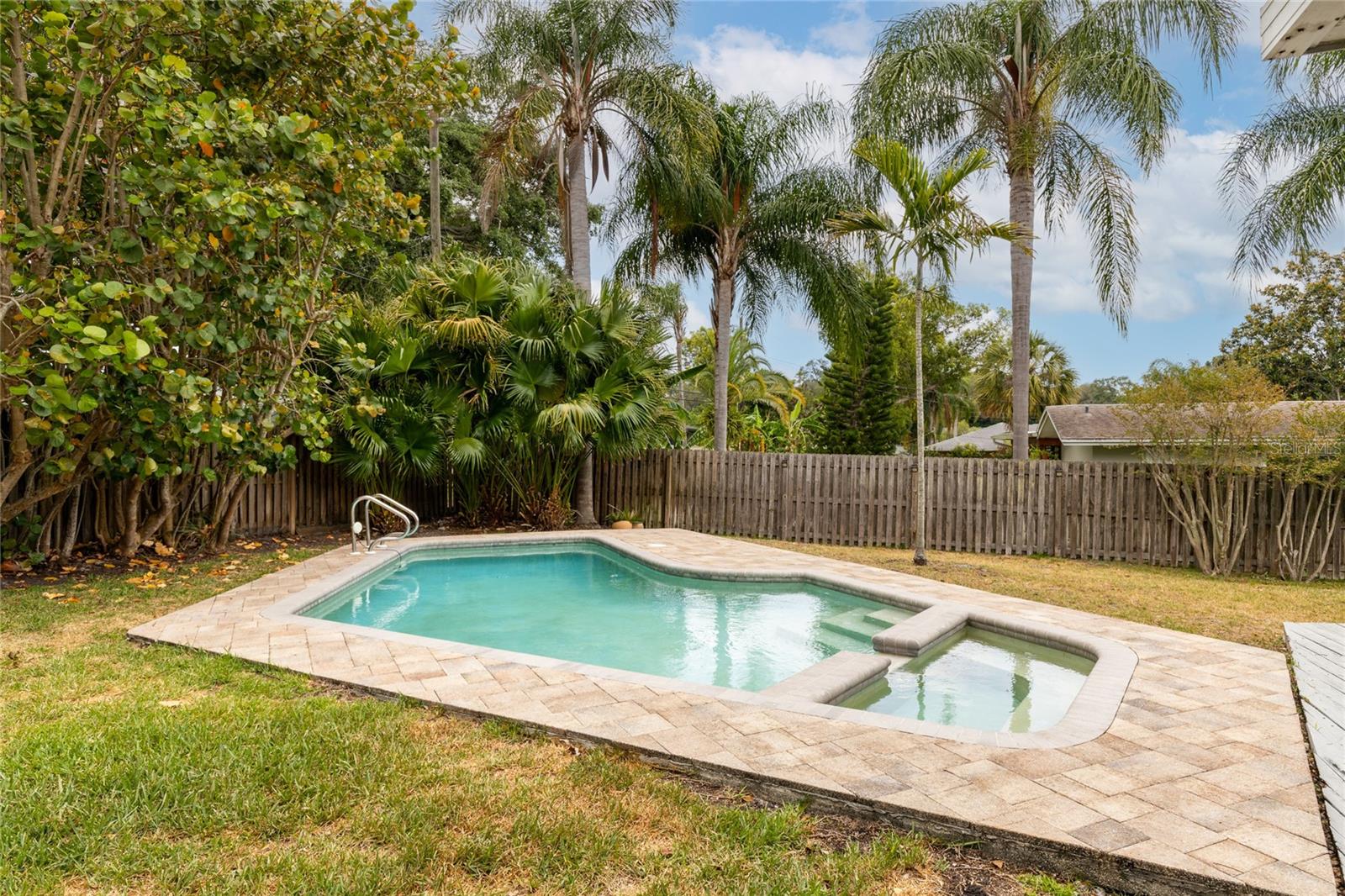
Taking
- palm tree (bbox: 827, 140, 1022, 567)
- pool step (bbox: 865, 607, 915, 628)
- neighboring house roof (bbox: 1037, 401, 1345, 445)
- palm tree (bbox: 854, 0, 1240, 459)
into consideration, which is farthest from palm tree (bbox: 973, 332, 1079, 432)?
pool step (bbox: 865, 607, 915, 628)

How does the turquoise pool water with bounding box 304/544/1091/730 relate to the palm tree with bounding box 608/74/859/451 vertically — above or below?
below

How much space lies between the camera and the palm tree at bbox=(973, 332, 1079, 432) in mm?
34062

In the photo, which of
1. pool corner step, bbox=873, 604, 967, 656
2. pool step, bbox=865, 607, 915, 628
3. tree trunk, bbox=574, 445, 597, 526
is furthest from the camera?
tree trunk, bbox=574, 445, 597, 526

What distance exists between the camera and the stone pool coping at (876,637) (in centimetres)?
347

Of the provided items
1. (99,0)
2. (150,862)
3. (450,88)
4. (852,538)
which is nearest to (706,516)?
(852,538)

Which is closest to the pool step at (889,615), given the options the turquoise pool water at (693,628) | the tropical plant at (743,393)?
the turquoise pool water at (693,628)

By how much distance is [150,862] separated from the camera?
2.30 m

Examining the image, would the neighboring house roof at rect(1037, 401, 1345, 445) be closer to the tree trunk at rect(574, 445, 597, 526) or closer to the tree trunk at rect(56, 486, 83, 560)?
the tree trunk at rect(574, 445, 597, 526)

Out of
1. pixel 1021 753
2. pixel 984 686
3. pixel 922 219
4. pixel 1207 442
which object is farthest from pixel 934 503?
pixel 1021 753

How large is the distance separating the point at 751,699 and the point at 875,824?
3.77 ft

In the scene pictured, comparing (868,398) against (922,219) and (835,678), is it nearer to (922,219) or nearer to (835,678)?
(922,219)

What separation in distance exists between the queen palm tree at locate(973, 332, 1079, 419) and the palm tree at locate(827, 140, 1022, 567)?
27798mm

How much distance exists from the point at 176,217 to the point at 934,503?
9.38 metres

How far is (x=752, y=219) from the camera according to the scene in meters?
14.6
